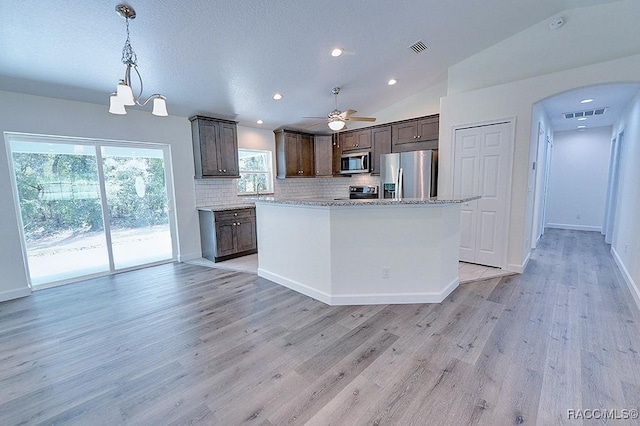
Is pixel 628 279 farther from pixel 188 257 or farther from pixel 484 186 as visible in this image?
pixel 188 257

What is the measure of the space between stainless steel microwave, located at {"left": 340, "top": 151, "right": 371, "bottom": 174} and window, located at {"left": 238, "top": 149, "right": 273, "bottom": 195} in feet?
5.42

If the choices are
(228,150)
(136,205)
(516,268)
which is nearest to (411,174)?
(516,268)

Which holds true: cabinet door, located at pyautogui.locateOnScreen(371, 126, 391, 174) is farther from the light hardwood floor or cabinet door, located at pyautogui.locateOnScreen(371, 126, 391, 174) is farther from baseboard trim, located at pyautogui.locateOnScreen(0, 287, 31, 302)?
baseboard trim, located at pyautogui.locateOnScreen(0, 287, 31, 302)

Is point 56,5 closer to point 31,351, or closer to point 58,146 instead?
point 58,146

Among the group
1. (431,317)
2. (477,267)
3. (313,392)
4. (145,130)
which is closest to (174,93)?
(145,130)

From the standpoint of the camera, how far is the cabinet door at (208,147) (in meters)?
4.81

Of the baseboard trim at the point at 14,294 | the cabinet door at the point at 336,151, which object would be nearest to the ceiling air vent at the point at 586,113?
the cabinet door at the point at 336,151

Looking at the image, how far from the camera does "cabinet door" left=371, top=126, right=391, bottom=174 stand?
5.52 metres

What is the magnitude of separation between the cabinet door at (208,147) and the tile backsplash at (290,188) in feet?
1.11

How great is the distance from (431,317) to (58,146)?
5253 mm

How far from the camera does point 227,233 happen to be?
4.87m

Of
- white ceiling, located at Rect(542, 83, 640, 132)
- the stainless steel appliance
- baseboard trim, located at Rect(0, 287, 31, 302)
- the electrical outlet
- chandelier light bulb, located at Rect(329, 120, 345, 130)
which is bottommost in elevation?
baseboard trim, located at Rect(0, 287, 31, 302)

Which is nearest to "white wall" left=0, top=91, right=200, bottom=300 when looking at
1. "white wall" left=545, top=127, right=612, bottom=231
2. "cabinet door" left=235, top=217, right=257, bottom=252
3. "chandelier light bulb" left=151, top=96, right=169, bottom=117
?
"cabinet door" left=235, top=217, right=257, bottom=252

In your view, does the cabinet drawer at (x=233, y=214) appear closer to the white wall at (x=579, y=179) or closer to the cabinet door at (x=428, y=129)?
the cabinet door at (x=428, y=129)
